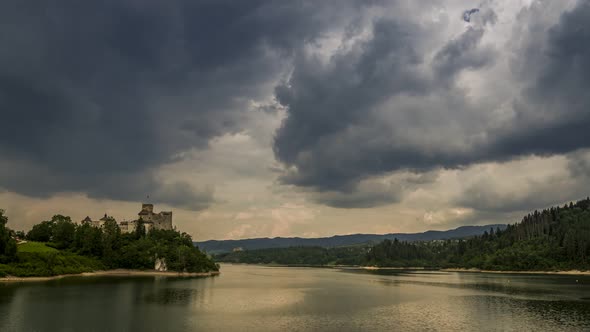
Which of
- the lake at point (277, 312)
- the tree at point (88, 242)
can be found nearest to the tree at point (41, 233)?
the tree at point (88, 242)

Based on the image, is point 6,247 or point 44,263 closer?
point 6,247

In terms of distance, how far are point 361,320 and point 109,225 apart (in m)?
140

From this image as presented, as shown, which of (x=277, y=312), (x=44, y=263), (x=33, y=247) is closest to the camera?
(x=277, y=312)

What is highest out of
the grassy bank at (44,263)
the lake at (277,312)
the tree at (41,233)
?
the tree at (41,233)

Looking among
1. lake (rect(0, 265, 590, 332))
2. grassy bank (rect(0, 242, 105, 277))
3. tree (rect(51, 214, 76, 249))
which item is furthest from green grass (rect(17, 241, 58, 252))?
lake (rect(0, 265, 590, 332))

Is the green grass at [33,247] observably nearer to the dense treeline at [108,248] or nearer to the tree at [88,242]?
the dense treeline at [108,248]

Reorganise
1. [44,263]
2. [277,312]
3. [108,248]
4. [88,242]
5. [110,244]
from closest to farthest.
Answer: [277,312], [44,263], [88,242], [108,248], [110,244]

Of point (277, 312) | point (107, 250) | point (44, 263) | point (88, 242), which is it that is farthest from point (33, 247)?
point (277, 312)

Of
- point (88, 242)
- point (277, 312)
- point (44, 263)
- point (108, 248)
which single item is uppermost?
point (88, 242)

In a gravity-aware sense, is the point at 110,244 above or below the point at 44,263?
above

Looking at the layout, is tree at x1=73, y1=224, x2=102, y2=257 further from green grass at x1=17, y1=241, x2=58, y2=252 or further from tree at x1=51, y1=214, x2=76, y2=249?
green grass at x1=17, y1=241, x2=58, y2=252

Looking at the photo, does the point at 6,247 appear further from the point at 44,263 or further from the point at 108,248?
the point at 108,248

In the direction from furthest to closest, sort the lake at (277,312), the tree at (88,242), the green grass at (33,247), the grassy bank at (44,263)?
the tree at (88,242), the green grass at (33,247), the grassy bank at (44,263), the lake at (277,312)

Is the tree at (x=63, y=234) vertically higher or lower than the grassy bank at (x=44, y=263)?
higher
